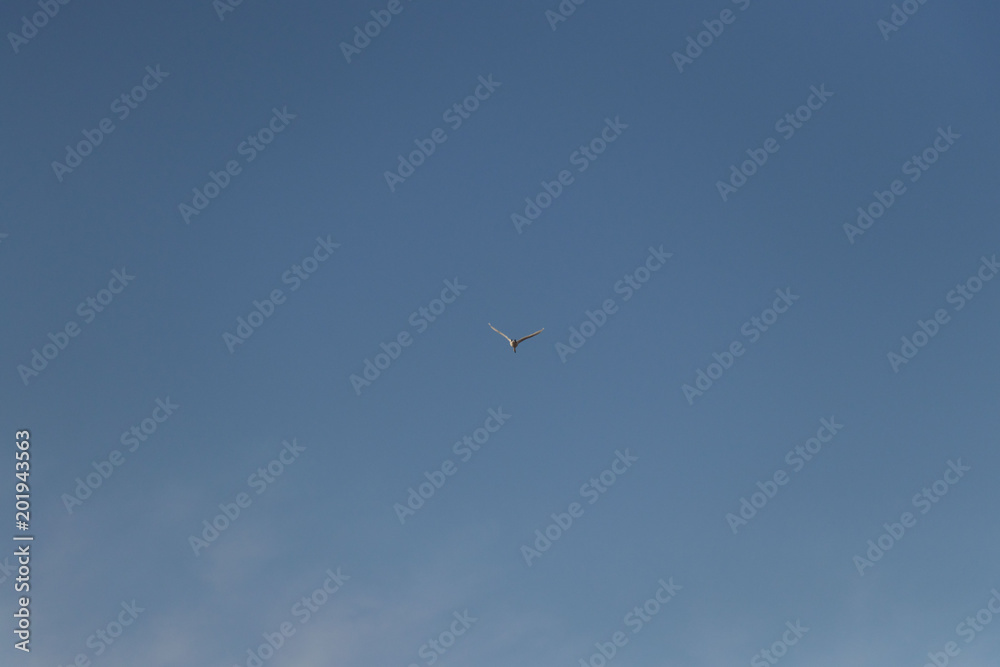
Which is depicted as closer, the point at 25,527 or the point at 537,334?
the point at 25,527

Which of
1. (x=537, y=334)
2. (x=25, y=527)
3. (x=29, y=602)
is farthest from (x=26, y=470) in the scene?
(x=537, y=334)

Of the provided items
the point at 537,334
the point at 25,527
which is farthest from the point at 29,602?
the point at 537,334

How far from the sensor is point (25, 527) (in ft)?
267

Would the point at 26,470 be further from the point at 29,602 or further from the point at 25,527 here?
the point at 29,602

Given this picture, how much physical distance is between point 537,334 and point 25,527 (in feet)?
162

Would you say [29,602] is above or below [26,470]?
below

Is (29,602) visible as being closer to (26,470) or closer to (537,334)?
(26,470)

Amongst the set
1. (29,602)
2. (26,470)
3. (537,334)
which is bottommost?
(29,602)

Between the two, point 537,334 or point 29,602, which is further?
point 537,334

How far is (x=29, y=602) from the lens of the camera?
7925 cm

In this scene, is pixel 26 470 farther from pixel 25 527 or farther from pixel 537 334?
pixel 537 334

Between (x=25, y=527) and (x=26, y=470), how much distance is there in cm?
474

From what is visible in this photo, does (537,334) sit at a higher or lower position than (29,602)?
higher

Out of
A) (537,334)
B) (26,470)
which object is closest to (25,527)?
(26,470)
